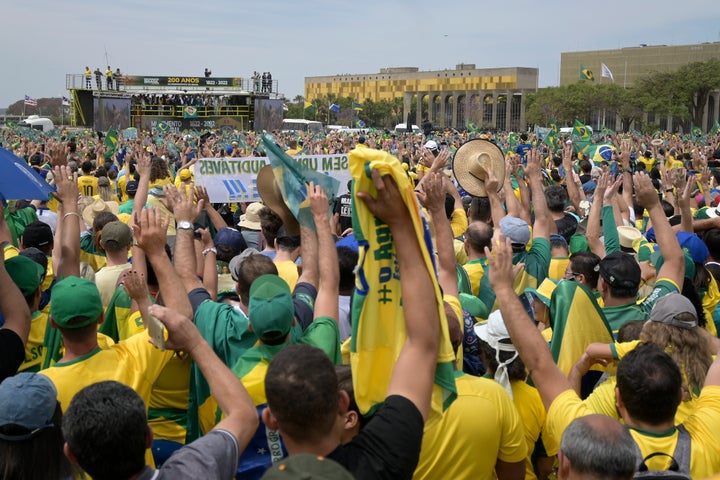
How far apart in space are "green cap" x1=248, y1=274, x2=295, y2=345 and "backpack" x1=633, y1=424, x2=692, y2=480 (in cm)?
149

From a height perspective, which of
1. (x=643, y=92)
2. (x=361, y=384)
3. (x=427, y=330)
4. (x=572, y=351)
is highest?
(x=643, y=92)

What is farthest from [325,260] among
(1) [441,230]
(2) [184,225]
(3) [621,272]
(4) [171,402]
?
(3) [621,272]

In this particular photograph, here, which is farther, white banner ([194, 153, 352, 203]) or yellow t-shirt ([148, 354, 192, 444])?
white banner ([194, 153, 352, 203])

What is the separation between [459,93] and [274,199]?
115611 millimetres

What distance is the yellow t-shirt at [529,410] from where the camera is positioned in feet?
12.0

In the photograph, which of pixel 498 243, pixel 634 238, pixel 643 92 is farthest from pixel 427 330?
pixel 643 92

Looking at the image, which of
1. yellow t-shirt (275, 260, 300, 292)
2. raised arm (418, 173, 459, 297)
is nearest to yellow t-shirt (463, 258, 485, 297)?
yellow t-shirt (275, 260, 300, 292)

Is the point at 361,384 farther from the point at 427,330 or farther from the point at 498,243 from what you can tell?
the point at 498,243

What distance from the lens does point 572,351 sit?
3.85 metres

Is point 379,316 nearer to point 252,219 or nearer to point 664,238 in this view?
Result: point 664,238

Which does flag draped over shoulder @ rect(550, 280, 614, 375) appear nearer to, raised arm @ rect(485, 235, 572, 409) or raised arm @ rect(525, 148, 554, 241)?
raised arm @ rect(485, 235, 572, 409)

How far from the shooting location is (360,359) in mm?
2428

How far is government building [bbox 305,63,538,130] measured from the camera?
112062mm

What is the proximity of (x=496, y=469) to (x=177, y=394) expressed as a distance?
1692 mm
